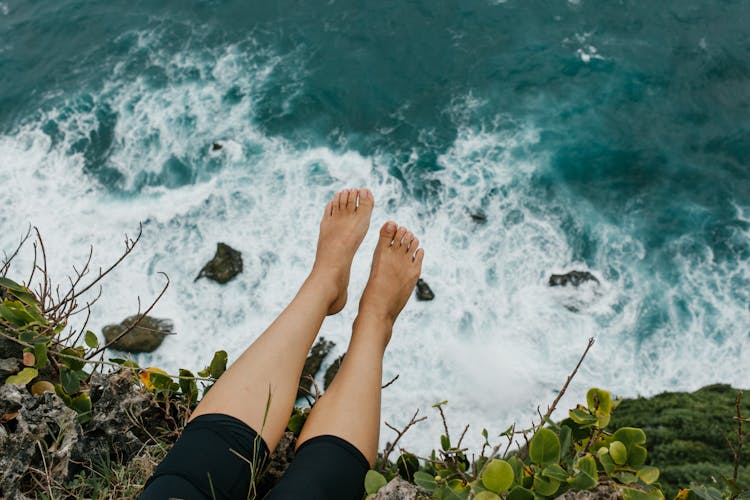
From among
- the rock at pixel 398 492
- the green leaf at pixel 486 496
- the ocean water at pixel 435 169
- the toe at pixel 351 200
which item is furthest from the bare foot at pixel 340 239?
the ocean water at pixel 435 169

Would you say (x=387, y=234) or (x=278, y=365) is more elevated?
(x=278, y=365)

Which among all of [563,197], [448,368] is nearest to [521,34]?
[563,197]

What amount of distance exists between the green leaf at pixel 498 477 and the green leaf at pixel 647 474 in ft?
1.23

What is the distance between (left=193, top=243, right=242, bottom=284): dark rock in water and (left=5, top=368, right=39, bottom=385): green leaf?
6.11m

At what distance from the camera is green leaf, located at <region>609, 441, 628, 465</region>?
164 cm

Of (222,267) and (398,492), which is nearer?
(398,492)

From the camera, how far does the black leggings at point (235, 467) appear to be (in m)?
1.92

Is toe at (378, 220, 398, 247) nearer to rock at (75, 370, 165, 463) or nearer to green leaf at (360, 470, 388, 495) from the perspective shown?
rock at (75, 370, 165, 463)

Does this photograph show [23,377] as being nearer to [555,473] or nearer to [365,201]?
[555,473]

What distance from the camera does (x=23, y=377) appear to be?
221 cm

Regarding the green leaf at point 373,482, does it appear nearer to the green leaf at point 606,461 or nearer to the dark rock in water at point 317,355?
the green leaf at point 606,461

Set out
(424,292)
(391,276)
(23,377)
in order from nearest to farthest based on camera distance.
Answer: (23,377)
(391,276)
(424,292)

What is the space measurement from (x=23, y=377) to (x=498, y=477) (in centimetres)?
179

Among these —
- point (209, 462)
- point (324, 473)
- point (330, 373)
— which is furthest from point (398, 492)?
point (330, 373)
